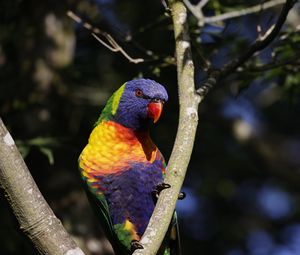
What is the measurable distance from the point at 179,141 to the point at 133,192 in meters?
0.96

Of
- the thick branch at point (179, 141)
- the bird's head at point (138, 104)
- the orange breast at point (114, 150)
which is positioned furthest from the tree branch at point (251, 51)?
the orange breast at point (114, 150)

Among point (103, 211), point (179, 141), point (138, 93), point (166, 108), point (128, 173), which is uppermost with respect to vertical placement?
point (138, 93)

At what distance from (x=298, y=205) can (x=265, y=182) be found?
0.55 metres

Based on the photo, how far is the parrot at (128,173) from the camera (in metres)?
3.71

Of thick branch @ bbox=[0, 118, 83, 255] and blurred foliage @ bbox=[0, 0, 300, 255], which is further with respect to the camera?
blurred foliage @ bbox=[0, 0, 300, 255]

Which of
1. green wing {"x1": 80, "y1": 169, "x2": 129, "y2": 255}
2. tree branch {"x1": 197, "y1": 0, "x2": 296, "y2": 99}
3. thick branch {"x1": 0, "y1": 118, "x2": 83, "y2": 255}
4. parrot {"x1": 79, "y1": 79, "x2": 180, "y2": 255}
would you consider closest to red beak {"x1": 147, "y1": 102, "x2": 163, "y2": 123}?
parrot {"x1": 79, "y1": 79, "x2": 180, "y2": 255}

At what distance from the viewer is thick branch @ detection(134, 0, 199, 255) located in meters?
2.67

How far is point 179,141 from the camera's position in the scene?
113 inches

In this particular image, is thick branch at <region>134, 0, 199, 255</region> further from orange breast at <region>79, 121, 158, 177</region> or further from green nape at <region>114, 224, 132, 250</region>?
green nape at <region>114, 224, 132, 250</region>

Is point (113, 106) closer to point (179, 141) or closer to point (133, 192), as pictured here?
point (133, 192)

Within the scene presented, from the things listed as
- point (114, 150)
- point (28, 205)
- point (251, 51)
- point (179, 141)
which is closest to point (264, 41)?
point (251, 51)

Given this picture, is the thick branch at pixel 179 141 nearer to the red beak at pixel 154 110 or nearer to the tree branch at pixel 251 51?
the tree branch at pixel 251 51

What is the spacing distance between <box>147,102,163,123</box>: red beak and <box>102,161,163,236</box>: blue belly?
292 millimetres

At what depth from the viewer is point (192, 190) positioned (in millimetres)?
7105
